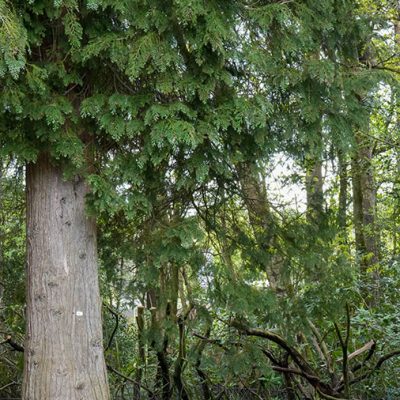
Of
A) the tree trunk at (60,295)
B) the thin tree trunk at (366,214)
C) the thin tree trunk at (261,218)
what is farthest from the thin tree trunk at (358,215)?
the tree trunk at (60,295)

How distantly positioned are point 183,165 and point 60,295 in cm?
141

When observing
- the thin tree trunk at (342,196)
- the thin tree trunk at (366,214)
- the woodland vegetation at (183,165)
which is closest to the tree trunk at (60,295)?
the woodland vegetation at (183,165)

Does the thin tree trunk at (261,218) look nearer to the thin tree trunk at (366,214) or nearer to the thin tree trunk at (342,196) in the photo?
the thin tree trunk at (342,196)

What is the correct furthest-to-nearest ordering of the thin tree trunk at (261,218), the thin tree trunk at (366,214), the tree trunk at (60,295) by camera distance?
the thin tree trunk at (366,214) < the thin tree trunk at (261,218) < the tree trunk at (60,295)

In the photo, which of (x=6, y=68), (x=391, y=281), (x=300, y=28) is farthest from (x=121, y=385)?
(x=300, y=28)

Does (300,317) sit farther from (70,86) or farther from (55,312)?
(70,86)

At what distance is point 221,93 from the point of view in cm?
391

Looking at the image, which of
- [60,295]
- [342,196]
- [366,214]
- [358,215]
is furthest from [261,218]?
[358,215]

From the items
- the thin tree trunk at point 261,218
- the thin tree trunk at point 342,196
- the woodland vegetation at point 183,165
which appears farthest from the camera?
the thin tree trunk at point 342,196

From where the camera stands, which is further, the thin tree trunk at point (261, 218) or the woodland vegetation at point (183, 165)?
the thin tree trunk at point (261, 218)

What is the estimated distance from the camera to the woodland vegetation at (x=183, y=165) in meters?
3.53

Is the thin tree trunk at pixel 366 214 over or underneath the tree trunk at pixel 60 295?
over

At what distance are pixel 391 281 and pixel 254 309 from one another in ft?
8.08

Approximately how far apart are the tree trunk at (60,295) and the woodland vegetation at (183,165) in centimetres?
1
